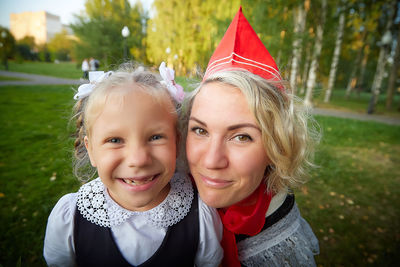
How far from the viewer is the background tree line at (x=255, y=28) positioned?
3.34 m

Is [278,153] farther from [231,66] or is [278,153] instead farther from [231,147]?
[231,66]

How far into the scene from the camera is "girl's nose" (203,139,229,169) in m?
1.23

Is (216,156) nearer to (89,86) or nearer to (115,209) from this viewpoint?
(115,209)

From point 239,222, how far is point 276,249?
46cm

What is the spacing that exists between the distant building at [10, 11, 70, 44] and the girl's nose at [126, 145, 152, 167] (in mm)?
76322

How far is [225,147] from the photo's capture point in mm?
1291

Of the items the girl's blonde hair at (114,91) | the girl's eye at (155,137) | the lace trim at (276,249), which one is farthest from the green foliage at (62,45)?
the lace trim at (276,249)

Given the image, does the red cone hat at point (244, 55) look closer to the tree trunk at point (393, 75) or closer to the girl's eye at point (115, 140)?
the girl's eye at point (115, 140)

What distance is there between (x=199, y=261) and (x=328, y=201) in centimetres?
344

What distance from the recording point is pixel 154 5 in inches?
350

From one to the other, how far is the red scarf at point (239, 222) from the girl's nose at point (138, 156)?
0.69 m

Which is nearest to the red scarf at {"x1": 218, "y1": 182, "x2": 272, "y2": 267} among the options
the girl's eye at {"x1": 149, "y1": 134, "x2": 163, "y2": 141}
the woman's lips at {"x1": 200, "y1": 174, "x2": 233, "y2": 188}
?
the woman's lips at {"x1": 200, "y1": 174, "x2": 233, "y2": 188}

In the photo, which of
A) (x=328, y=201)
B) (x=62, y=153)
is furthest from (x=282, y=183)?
(x=62, y=153)

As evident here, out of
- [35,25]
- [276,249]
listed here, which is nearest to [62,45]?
[35,25]
